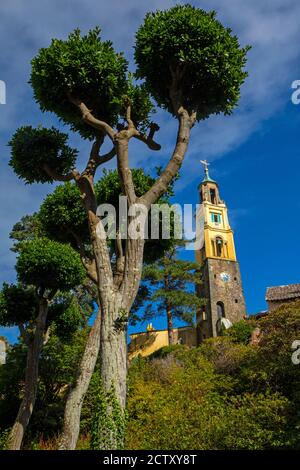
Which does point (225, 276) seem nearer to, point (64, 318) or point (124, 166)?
point (64, 318)

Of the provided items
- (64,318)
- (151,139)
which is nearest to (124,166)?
(151,139)

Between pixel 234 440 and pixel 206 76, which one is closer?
pixel 206 76

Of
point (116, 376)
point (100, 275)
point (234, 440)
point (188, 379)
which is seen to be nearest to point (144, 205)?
point (100, 275)

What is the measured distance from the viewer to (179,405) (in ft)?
42.5

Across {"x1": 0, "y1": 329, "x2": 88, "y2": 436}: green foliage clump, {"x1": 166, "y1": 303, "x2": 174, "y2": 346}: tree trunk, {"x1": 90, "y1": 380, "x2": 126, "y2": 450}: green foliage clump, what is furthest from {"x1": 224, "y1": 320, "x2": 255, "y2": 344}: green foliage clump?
{"x1": 90, "y1": 380, "x2": 126, "y2": 450}: green foliage clump

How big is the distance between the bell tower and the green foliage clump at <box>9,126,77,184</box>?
87.4 feet

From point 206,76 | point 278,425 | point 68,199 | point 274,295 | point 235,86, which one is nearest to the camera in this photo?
point 206,76

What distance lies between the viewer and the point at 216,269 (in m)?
41.2

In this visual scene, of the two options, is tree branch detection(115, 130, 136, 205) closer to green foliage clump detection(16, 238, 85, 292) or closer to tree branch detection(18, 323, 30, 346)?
green foliage clump detection(16, 238, 85, 292)

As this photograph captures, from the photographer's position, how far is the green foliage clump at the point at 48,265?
13977 mm

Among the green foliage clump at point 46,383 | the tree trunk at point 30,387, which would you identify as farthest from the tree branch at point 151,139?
the green foliage clump at point 46,383

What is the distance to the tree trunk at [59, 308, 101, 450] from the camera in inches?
353

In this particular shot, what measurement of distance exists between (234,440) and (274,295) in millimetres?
22406
